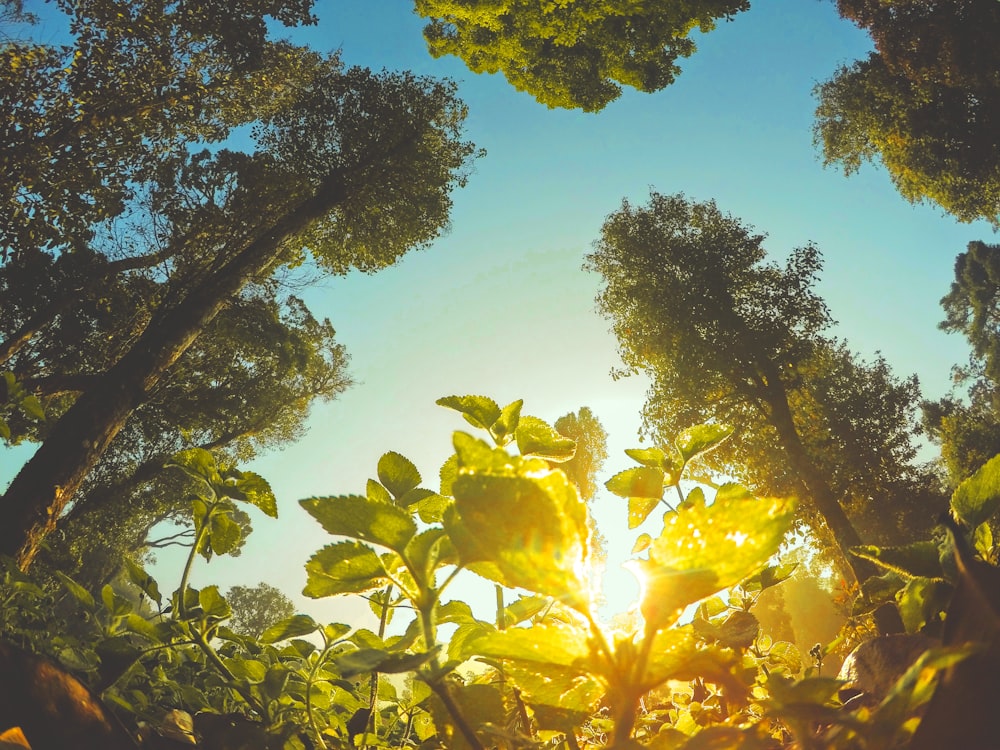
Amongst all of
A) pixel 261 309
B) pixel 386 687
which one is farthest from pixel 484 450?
pixel 261 309

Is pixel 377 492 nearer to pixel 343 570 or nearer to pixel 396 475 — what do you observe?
pixel 396 475

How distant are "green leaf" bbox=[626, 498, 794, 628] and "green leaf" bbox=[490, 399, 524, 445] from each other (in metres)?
0.39

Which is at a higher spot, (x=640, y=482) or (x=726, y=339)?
(x=726, y=339)

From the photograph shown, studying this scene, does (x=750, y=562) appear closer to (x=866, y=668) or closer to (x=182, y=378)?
(x=866, y=668)

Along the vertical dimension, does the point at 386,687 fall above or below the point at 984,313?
below

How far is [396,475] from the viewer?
644 millimetres

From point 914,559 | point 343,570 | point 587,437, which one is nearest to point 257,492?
point 343,570

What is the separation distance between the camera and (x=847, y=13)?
40.0ft

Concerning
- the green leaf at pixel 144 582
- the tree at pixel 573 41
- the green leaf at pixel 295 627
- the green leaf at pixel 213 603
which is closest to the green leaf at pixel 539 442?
the green leaf at pixel 295 627

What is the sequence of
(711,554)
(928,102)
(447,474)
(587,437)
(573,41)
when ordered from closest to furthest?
(711,554)
(447,474)
(573,41)
(928,102)
(587,437)

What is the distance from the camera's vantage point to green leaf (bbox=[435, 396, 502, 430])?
2.31ft

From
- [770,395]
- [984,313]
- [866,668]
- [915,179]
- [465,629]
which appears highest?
[984,313]

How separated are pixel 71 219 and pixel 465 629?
26.1 ft

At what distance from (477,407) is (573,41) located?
1115 cm
